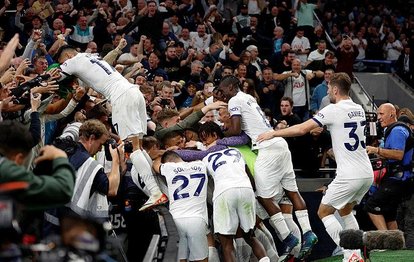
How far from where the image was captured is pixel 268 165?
13461 millimetres

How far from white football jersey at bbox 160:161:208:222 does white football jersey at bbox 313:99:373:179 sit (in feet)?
5.65

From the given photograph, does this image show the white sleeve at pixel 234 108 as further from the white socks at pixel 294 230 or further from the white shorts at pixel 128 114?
the white socks at pixel 294 230

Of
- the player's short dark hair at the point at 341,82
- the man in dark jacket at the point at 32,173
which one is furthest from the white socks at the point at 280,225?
the man in dark jacket at the point at 32,173

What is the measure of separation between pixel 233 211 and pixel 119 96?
1.95 m

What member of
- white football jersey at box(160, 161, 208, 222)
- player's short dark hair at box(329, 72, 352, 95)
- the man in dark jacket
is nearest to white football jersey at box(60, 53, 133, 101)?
white football jersey at box(160, 161, 208, 222)

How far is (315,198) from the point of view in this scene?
15.8 m

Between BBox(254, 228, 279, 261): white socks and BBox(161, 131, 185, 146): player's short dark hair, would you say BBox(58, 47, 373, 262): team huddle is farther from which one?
BBox(161, 131, 185, 146): player's short dark hair

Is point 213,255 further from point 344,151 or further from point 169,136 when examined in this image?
point 344,151

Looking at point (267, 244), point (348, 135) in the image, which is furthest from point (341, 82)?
point (267, 244)

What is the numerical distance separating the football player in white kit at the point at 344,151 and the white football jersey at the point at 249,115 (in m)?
0.87

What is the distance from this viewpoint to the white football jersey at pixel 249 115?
1322cm

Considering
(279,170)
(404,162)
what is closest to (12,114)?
(279,170)

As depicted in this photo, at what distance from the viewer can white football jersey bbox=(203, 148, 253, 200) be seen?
40.9 feet

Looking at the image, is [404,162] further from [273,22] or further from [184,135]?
[273,22]
